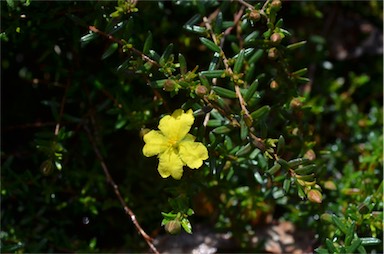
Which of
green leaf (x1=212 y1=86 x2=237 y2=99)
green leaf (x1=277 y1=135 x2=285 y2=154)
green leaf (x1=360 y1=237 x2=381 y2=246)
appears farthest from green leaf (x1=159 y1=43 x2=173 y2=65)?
green leaf (x1=360 y1=237 x2=381 y2=246)

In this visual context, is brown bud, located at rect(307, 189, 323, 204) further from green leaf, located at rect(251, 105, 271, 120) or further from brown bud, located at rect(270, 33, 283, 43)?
brown bud, located at rect(270, 33, 283, 43)

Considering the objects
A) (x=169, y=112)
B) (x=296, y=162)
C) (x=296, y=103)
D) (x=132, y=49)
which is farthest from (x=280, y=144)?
(x=132, y=49)

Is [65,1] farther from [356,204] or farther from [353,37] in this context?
[353,37]

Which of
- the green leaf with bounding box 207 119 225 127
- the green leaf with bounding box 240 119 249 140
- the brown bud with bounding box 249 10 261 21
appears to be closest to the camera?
the green leaf with bounding box 240 119 249 140

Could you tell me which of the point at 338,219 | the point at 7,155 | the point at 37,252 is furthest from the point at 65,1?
the point at 338,219

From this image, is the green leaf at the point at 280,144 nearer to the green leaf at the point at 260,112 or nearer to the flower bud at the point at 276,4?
the green leaf at the point at 260,112
